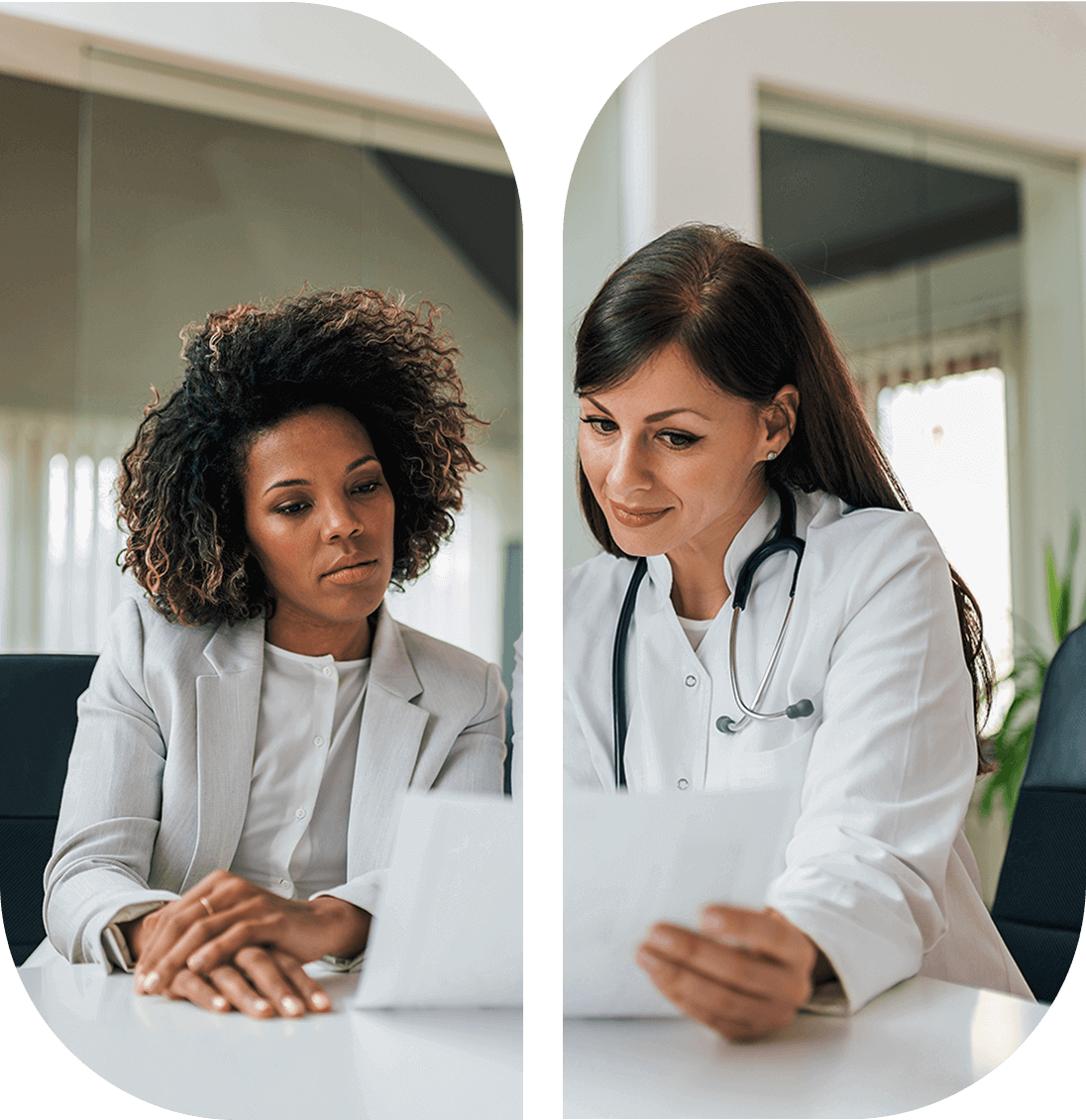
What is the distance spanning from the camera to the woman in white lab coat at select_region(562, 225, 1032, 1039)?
104cm

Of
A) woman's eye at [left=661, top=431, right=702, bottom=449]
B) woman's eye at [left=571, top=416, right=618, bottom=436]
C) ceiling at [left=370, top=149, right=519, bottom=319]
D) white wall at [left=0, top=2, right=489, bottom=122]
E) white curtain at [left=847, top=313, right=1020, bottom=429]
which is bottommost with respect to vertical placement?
woman's eye at [left=661, top=431, right=702, bottom=449]

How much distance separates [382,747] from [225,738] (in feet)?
0.53

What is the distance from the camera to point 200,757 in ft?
3.63

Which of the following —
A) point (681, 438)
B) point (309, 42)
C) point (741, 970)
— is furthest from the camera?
point (309, 42)

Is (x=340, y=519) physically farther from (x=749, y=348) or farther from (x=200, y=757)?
(x=749, y=348)

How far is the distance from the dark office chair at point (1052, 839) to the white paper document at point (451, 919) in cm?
57

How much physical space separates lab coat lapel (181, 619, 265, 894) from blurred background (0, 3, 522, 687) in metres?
0.15

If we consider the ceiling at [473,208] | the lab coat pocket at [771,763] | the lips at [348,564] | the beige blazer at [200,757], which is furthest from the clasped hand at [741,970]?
the ceiling at [473,208]

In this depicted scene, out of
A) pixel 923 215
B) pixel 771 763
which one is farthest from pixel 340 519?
pixel 923 215

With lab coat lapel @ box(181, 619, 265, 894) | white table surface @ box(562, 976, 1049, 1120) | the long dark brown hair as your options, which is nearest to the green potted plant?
the long dark brown hair

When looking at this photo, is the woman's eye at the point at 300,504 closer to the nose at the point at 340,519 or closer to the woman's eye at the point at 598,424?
the nose at the point at 340,519

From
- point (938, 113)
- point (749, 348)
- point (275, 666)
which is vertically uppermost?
point (938, 113)

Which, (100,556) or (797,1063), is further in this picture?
(100,556)

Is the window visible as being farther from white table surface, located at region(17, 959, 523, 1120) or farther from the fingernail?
white table surface, located at region(17, 959, 523, 1120)
